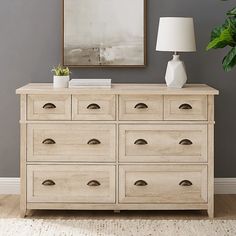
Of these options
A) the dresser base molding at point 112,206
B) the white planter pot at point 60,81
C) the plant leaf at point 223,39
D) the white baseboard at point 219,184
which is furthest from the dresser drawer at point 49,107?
the plant leaf at point 223,39

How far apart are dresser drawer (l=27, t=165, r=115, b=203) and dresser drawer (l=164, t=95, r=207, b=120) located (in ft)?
1.81

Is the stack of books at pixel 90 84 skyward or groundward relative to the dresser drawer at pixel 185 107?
skyward

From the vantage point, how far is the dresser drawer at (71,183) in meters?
4.45

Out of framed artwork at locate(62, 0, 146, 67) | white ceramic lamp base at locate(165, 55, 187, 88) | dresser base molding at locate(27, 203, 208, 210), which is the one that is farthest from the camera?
framed artwork at locate(62, 0, 146, 67)

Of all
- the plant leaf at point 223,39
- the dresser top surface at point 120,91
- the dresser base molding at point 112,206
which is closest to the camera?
the plant leaf at point 223,39

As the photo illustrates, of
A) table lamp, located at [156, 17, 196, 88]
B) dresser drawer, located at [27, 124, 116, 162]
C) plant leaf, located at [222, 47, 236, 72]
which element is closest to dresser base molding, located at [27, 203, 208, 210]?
dresser drawer, located at [27, 124, 116, 162]

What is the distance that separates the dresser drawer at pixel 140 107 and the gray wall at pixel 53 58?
633mm

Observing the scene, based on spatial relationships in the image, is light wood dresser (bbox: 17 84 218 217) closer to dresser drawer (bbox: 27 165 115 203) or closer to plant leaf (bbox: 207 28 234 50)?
dresser drawer (bbox: 27 165 115 203)

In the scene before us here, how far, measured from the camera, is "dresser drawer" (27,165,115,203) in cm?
445

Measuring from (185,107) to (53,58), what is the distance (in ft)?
3.91

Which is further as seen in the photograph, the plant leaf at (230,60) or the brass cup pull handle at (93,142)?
the brass cup pull handle at (93,142)

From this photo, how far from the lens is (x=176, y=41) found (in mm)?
4523

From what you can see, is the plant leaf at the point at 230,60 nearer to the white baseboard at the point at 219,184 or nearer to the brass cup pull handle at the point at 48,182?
the white baseboard at the point at 219,184

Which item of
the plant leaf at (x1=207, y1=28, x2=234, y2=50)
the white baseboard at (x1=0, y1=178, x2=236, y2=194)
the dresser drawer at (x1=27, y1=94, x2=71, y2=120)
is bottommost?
the white baseboard at (x1=0, y1=178, x2=236, y2=194)
